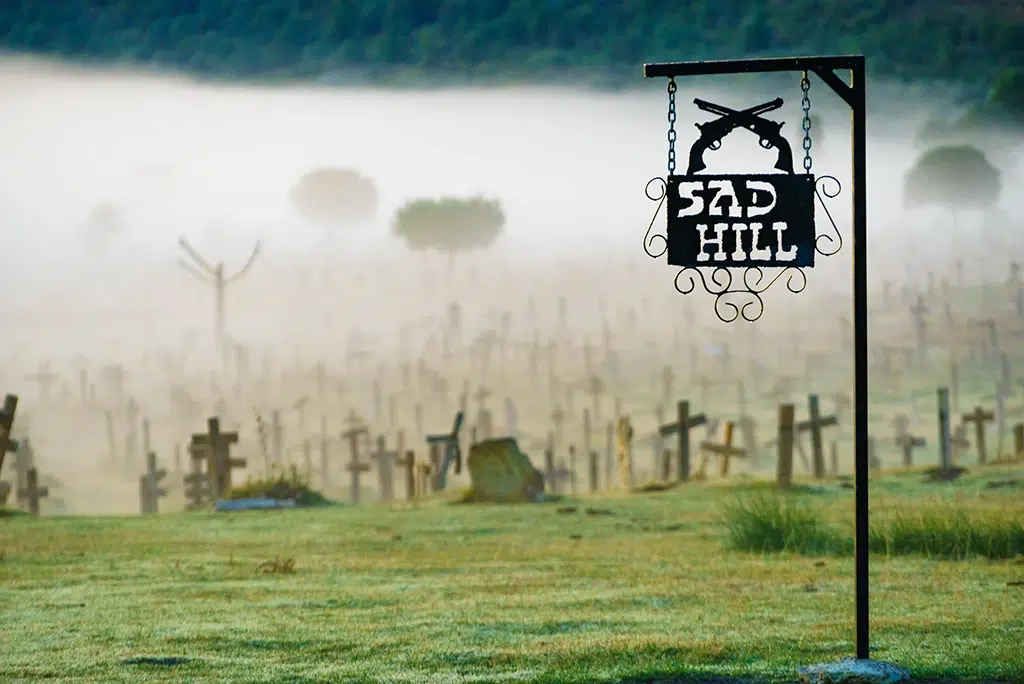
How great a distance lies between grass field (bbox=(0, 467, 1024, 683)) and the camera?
500 inches

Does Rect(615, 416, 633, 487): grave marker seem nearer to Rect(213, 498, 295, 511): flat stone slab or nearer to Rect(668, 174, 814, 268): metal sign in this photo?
Rect(213, 498, 295, 511): flat stone slab

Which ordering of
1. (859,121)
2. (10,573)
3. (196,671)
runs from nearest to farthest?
(859,121) → (196,671) → (10,573)

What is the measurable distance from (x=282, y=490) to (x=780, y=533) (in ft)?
44.0

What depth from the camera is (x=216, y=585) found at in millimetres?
18266

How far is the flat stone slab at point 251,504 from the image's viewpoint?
2989 cm

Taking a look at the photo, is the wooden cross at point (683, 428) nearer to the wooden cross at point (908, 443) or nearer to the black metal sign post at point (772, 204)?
the wooden cross at point (908, 443)

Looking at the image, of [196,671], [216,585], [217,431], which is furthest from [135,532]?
[196,671]

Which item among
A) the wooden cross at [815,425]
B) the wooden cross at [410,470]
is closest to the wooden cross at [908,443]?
the wooden cross at [815,425]

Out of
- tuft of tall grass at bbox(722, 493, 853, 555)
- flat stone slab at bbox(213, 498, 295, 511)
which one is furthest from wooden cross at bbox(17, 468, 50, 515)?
tuft of tall grass at bbox(722, 493, 853, 555)

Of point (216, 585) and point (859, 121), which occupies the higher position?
point (859, 121)

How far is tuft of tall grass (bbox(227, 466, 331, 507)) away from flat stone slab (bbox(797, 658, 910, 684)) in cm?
2034

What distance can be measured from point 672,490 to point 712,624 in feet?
57.0

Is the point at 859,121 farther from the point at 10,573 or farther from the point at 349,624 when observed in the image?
the point at 10,573

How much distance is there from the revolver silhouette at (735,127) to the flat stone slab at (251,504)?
755 inches
